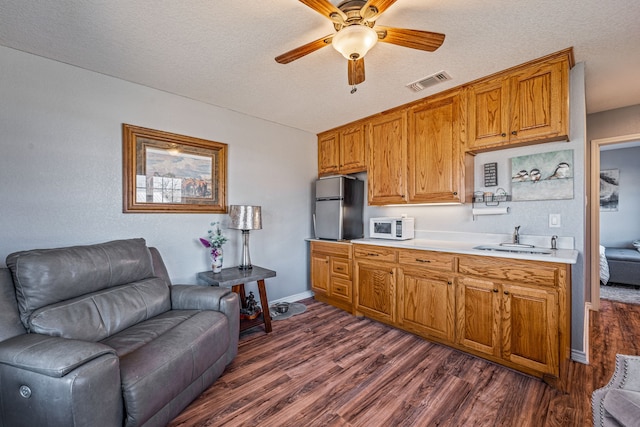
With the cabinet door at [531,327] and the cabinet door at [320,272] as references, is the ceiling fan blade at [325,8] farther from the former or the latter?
the cabinet door at [320,272]

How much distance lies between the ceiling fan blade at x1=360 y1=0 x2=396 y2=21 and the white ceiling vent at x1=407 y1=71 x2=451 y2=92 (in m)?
1.11

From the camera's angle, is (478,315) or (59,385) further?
(478,315)

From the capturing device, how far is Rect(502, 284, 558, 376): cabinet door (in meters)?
1.86

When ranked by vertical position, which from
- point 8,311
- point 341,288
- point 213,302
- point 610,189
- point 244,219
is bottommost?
point 341,288

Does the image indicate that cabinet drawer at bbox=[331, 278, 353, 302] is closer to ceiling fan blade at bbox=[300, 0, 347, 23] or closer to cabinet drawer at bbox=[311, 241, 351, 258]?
cabinet drawer at bbox=[311, 241, 351, 258]

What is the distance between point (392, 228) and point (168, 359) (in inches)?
91.4

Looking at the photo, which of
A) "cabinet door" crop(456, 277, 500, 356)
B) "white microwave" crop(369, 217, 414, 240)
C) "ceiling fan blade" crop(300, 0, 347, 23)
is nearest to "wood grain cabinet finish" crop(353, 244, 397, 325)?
"white microwave" crop(369, 217, 414, 240)

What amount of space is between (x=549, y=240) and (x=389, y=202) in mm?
1471

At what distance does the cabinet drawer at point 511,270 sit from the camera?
189 cm

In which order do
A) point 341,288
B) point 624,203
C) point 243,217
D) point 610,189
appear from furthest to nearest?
point 610,189
point 624,203
point 341,288
point 243,217

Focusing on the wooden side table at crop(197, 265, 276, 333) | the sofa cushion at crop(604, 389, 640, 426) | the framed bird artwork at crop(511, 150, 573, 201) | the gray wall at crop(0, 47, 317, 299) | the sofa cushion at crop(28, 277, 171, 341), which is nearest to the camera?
the sofa cushion at crop(604, 389, 640, 426)

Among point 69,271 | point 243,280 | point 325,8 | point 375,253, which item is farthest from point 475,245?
point 69,271

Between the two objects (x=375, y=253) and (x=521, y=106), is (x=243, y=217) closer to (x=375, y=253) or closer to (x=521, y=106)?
(x=375, y=253)

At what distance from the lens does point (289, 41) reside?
189 centimetres
